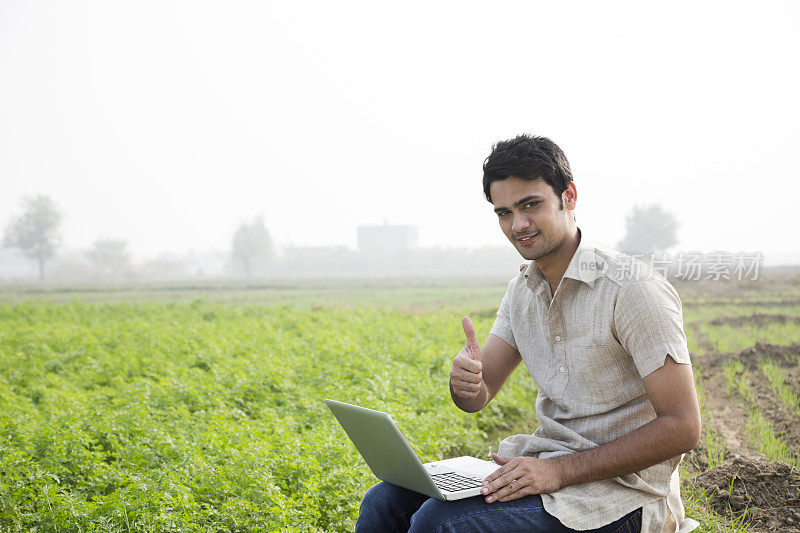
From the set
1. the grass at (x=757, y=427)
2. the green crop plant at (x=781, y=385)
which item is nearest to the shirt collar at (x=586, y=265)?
the grass at (x=757, y=427)

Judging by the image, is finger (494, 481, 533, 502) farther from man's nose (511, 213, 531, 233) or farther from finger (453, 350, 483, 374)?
man's nose (511, 213, 531, 233)

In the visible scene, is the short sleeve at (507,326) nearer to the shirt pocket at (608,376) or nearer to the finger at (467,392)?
the finger at (467,392)

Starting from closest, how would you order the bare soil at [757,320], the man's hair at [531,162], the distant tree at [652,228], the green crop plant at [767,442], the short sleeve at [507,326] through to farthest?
the man's hair at [531,162] < the short sleeve at [507,326] < the green crop plant at [767,442] < the bare soil at [757,320] < the distant tree at [652,228]

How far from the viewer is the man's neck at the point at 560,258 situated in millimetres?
2307

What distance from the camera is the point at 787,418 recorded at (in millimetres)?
5984

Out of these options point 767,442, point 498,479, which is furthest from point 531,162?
point 767,442

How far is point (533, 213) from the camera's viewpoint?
2236 millimetres

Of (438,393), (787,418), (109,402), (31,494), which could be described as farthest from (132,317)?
(787,418)

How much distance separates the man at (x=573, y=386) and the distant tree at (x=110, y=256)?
8755cm

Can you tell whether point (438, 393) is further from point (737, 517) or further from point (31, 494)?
point (31, 494)

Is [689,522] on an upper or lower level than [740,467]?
upper

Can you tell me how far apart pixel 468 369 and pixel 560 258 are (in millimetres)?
510

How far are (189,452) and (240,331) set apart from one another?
8.12 meters

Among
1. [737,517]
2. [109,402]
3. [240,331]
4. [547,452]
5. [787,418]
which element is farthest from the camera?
[240,331]
